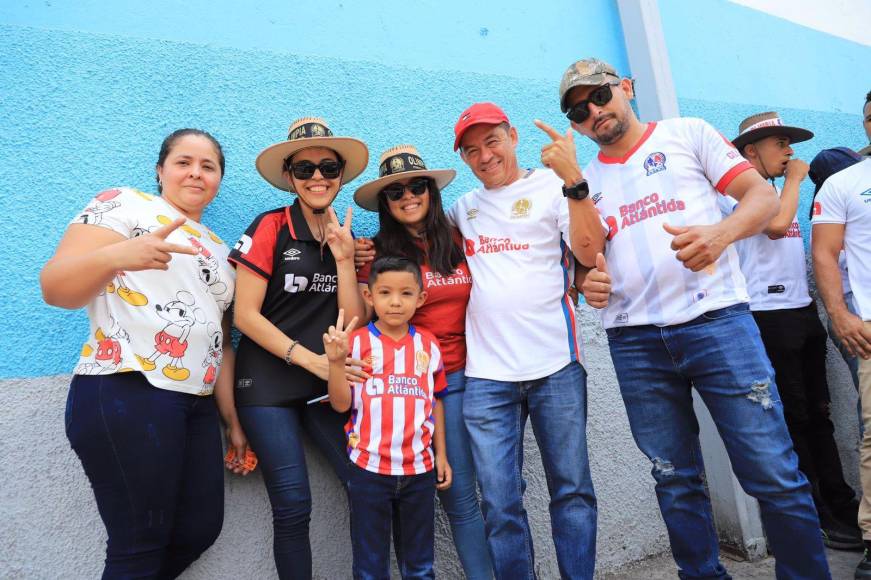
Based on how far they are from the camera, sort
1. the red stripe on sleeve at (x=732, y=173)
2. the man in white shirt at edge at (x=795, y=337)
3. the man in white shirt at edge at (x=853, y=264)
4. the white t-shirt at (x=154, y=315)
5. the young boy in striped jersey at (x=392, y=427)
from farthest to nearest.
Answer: the man in white shirt at edge at (x=795, y=337), the man in white shirt at edge at (x=853, y=264), the young boy in striped jersey at (x=392, y=427), the red stripe on sleeve at (x=732, y=173), the white t-shirt at (x=154, y=315)

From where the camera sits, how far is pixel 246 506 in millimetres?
2578

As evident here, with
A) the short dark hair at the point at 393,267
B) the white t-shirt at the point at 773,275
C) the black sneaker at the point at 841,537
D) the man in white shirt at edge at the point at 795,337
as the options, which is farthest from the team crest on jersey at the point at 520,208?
the black sneaker at the point at 841,537

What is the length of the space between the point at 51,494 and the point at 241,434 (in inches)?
30.2

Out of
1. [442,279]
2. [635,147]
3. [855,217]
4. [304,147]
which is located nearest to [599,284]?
[635,147]

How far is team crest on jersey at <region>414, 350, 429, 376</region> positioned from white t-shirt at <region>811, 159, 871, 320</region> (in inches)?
97.2

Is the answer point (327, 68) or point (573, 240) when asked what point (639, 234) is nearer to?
point (573, 240)

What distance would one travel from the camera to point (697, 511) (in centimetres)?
218

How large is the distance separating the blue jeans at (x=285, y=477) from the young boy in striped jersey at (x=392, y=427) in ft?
0.56

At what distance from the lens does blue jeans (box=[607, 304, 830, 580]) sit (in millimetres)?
1947

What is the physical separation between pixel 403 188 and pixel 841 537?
3.30 m

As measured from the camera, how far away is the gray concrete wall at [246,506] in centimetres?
224

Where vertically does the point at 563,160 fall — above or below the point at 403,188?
below

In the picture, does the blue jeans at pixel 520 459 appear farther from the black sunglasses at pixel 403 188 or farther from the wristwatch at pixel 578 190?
the black sunglasses at pixel 403 188

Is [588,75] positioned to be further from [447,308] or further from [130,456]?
[130,456]
